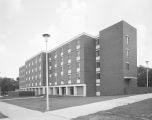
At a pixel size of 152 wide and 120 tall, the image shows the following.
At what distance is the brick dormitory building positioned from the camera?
119 ft

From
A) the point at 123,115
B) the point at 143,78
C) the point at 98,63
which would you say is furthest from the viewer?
the point at 143,78

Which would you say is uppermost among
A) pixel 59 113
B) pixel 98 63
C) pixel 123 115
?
pixel 98 63

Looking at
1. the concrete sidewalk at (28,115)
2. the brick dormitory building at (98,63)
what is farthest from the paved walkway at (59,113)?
the brick dormitory building at (98,63)

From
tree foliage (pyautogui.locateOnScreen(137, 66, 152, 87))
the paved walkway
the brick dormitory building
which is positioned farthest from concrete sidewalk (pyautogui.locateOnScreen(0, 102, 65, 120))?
tree foliage (pyautogui.locateOnScreen(137, 66, 152, 87))

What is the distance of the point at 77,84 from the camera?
43.9 metres

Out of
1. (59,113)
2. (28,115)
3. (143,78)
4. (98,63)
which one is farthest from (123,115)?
(143,78)

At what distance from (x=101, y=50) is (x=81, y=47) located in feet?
15.7

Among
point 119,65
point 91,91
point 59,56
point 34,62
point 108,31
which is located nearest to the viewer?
point 119,65

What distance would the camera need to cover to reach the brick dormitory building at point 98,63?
36156 millimetres

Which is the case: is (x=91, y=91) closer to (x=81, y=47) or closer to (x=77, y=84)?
(x=77, y=84)

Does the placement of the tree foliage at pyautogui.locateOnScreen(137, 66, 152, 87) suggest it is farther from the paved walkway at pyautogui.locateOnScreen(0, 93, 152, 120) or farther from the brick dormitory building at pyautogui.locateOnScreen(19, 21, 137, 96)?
the paved walkway at pyautogui.locateOnScreen(0, 93, 152, 120)

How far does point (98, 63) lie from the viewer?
42625 millimetres

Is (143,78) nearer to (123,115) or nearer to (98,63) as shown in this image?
(98,63)


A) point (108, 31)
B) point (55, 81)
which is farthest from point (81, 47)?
point (55, 81)
